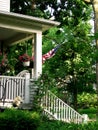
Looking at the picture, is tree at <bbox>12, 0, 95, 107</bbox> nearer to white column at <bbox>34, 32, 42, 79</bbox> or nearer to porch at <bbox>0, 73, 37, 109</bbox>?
white column at <bbox>34, 32, 42, 79</bbox>

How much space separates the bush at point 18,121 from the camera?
832 centimetres

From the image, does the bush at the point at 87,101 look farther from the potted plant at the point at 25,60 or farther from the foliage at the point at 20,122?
the foliage at the point at 20,122

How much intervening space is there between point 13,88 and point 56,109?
6.01 feet

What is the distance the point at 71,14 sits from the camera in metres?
A: 23.5

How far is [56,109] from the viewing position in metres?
13.9

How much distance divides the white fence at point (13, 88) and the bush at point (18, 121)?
4690 millimetres

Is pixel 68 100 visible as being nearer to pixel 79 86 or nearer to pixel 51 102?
pixel 79 86

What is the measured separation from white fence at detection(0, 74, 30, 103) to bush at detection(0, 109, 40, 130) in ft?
15.4

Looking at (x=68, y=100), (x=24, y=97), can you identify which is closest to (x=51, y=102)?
(x=24, y=97)

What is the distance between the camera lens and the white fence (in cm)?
1342

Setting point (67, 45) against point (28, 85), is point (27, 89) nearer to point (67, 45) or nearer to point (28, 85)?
point (28, 85)

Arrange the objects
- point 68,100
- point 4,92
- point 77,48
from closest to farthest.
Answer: point 4,92 → point 77,48 → point 68,100

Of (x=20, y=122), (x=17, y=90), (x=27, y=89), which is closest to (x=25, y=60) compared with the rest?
(x=27, y=89)

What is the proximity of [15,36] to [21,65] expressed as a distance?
1592mm
